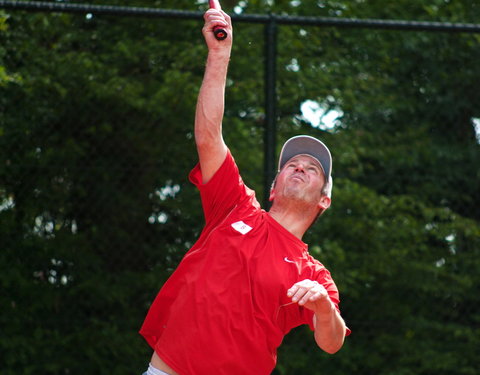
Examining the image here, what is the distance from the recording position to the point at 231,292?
2.85 m

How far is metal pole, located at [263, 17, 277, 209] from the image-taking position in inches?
180

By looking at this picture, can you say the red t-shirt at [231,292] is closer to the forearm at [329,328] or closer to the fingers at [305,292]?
the forearm at [329,328]

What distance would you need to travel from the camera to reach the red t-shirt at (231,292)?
2.81m

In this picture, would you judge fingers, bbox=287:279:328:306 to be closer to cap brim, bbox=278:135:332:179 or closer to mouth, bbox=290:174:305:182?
mouth, bbox=290:174:305:182

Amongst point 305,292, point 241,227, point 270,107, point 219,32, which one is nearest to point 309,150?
point 241,227

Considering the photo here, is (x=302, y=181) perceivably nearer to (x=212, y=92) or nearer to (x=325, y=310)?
(x=212, y=92)

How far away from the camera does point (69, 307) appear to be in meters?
4.72

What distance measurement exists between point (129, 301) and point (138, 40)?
1742 mm

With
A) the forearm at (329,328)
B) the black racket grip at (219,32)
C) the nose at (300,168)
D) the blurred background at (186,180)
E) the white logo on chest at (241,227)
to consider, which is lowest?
the blurred background at (186,180)

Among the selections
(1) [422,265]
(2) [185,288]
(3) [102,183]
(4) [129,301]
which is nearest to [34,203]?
(3) [102,183]

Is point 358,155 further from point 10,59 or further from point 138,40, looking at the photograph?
point 10,59

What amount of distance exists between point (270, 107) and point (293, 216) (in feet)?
5.37

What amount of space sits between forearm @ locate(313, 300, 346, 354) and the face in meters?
0.51

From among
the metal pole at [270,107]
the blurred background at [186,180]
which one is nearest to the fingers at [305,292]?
the metal pole at [270,107]
